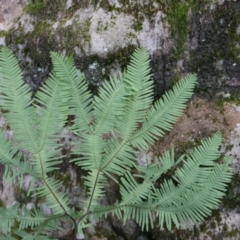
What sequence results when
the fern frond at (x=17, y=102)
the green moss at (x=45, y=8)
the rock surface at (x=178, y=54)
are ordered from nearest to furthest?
the fern frond at (x=17, y=102)
the rock surface at (x=178, y=54)
the green moss at (x=45, y=8)

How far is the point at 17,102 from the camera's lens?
1347 mm

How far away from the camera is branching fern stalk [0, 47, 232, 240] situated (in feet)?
4.46

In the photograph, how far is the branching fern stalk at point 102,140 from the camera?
1359 millimetres

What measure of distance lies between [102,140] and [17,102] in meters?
0.33

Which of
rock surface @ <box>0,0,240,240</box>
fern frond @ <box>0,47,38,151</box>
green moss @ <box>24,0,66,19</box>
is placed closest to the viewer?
fern frond @ <box>0,47,38,151</box>

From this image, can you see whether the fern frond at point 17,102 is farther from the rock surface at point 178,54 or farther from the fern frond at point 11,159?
the rock surface at point 178,54

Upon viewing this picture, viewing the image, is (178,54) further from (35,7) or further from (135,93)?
(35,7)

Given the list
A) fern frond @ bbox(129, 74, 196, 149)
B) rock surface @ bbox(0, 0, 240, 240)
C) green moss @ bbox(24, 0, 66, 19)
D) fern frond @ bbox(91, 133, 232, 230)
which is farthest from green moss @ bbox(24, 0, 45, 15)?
fern frond @ bbox(91, 133, 232, 230)

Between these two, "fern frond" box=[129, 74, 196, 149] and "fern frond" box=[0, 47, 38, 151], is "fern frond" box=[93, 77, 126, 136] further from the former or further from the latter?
"fern frond" box=[0, 47, 38, 151]

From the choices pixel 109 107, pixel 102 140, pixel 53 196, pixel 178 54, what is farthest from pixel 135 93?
pixel 53 196

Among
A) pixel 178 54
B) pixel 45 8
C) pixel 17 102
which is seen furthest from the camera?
pixel 45 8

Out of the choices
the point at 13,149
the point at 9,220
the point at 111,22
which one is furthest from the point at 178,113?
the point at 9,220

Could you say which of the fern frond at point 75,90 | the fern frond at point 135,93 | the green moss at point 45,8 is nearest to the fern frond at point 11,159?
the fern frond at point 75,90

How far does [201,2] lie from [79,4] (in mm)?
A: 530
